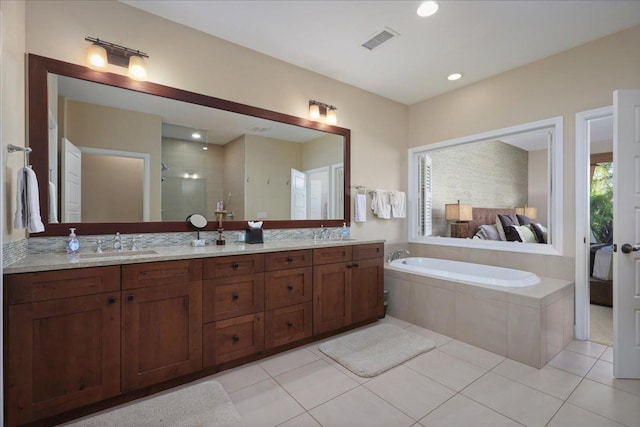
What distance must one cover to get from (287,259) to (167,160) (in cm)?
128

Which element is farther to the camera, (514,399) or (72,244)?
(72,244)

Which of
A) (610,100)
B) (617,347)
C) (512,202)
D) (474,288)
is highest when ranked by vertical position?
(610,100)

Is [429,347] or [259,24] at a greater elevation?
[259,24]

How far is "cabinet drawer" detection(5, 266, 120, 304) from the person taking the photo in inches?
58.6

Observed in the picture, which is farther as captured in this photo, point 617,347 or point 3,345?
point 617,347

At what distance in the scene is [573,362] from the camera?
238 centimetres

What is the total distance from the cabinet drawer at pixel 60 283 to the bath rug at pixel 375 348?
1.69 m

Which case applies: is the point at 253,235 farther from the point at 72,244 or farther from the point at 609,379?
the point at 609,379

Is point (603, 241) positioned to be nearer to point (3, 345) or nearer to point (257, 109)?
point (257, 109)

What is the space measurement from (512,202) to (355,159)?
3454mm

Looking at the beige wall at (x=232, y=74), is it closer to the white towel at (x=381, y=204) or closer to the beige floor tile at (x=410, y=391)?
the white towel at (x=381, y=204)

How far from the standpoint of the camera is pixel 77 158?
2100 millimetres

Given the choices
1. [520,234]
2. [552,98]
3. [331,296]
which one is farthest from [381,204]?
[552,98]

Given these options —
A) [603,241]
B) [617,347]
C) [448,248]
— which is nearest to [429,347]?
[617,347]
